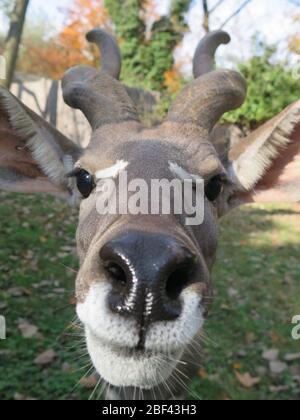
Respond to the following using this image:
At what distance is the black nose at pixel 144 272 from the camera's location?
2154 mm

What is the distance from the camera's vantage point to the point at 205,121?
155 inches

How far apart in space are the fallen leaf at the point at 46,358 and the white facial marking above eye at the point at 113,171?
3.16 metres

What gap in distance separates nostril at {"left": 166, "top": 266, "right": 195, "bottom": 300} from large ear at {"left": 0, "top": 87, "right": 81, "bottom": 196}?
6.74 feet

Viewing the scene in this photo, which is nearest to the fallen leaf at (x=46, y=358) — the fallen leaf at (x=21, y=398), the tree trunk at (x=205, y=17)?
the fallen leaf at (x=21, y=398)

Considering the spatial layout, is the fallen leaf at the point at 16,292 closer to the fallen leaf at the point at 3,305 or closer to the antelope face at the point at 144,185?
the fallen leaf at the point at 3,305

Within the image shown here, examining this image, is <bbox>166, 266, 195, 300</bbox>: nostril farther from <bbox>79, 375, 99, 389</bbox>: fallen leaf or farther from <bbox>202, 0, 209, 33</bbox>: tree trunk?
<bbox>202, 0, 209, 33</bbox>: tree trunk

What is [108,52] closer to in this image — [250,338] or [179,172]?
[179,172]

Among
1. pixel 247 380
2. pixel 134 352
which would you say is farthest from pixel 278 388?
pixel 134 352

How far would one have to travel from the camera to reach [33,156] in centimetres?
407

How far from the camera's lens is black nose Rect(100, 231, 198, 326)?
2154 millimetres

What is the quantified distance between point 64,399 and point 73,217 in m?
5.90
